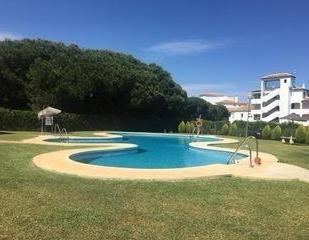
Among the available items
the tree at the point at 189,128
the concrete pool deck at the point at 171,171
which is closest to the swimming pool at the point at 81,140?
the concrete pool deck at the point at 171,171

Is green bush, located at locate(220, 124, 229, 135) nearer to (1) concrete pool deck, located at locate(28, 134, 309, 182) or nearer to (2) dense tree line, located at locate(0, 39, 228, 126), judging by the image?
(2) dense tree line, located at locate(0, 39, 228, 126)

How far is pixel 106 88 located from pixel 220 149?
19789mm

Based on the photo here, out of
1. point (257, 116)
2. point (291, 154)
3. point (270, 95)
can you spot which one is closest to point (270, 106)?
point (270, 95)

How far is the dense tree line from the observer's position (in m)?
37.2

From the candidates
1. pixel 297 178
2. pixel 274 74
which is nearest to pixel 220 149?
pixel 297 178

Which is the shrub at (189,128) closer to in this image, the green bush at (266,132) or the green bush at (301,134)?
the green bush at (266,132)

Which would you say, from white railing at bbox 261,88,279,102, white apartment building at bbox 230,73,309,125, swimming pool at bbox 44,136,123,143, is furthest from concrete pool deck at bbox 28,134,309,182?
white railing at bbox 261,88,279,102

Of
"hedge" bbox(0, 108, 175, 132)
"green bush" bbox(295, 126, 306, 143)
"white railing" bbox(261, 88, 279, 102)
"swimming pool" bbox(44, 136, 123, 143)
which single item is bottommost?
"swimming pool" bbox(44, 136, 123, 143)

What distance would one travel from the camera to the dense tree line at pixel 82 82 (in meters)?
37.2

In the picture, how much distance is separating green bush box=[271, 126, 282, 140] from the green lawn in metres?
23.4

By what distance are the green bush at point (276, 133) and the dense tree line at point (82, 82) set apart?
497 inches

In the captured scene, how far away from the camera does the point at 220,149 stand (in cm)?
2206

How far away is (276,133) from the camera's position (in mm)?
33531

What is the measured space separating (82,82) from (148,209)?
30.9 metres
